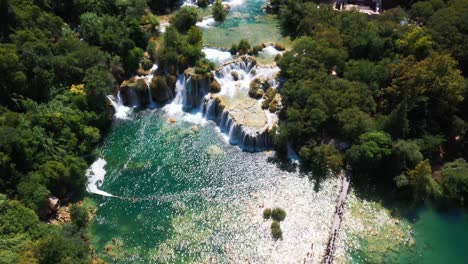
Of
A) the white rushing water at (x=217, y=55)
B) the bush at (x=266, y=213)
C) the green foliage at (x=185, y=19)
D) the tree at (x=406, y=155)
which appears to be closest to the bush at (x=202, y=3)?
the green foliage at (x=185, y=19)

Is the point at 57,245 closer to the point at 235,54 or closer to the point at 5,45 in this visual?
the point at 5,45

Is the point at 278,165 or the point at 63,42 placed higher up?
the point at 63,42

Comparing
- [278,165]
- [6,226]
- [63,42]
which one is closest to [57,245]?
[6,226]

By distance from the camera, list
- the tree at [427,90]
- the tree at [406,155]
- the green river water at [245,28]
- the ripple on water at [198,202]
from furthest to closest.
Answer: the green river water at [245,28]
the tree at [427,90]
the tree at [406,155]
the ripple on water at [198,202]

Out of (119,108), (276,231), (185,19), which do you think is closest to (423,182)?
(276,231)

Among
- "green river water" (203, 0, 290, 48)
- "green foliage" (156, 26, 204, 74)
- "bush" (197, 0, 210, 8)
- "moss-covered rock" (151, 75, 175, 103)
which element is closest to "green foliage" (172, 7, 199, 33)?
"green river water" (203, 0, 290, 48)

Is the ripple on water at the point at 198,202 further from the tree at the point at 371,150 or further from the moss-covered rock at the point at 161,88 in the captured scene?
the moss-covered rock at the point at 161,88

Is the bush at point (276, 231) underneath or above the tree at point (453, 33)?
underneath
